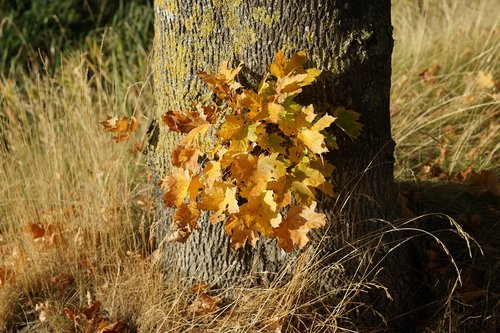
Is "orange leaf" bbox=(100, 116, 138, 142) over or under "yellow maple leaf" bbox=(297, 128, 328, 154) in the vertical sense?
under

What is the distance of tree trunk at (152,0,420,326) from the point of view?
2.19 m

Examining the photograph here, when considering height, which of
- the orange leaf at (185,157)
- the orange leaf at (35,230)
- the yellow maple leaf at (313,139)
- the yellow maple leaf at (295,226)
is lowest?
the orange leaf at (35,230)

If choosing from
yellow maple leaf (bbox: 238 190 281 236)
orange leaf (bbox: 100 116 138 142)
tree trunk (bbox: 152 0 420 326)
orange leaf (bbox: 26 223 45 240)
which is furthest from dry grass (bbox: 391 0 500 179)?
orange leaf (bbox: 26 223 45 240)

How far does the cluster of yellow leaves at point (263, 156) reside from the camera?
6.79ft

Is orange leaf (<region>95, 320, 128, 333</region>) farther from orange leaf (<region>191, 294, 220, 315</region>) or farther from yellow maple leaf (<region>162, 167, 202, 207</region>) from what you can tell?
yellow maple leaf (<region>162, 167, 202, 207</region>)

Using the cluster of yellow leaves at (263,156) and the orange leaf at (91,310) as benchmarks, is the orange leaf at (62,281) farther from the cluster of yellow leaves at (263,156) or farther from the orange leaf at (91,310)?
the cluster of yellow leaves at (263,156)

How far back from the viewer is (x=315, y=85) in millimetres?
2236

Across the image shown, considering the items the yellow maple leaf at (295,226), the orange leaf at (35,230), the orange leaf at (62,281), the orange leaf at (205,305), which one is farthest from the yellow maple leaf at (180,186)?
the orange leaf at (35,230)

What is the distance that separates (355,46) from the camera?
2.23 meters

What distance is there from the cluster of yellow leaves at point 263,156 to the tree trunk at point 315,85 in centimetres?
10

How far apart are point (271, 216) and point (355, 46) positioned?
2.13ft

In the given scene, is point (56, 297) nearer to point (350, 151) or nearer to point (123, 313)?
point (123, 313)

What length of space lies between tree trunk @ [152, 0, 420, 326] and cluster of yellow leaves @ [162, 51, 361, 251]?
102 millimetres

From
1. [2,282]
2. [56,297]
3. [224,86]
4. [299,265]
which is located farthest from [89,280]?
[224,86]
